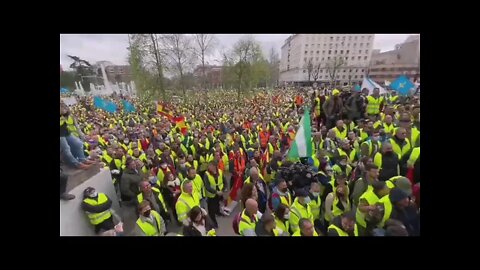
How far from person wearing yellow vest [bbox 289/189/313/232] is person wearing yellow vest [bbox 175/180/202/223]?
43.8 inches

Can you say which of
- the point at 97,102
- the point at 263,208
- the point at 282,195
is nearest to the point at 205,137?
the point at 263,208

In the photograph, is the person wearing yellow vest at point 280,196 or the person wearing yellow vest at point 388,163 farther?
the person wearing yellow vest at point 388,163

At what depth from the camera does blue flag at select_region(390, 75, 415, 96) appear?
791cm

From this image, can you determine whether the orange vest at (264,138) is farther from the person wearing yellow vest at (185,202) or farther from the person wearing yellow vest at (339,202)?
the person wearing yellow vest at (185,202)

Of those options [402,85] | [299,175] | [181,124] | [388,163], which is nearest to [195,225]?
[299,175]

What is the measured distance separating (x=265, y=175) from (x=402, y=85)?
539 centimetres

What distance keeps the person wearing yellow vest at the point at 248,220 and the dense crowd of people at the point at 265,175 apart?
0.01 meters

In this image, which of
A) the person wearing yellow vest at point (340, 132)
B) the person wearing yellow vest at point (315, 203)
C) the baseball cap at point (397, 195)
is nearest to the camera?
the baseball cap at point (397, 195)

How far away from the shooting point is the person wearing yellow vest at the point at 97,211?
3.55m

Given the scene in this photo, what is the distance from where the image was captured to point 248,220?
10.2 feet

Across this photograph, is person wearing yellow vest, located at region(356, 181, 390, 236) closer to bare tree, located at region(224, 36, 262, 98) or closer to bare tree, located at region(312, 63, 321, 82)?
bare tree, located at region(224, 36, 262, 98)

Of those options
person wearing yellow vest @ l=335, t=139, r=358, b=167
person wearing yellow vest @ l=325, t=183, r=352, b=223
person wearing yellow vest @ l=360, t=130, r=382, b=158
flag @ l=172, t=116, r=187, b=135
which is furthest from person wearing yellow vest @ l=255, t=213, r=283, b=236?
flag @ l=172, t=116, r=187, b=135

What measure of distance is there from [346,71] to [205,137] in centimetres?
825

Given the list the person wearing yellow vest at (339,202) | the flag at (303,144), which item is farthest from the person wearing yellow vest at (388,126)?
the person wearing yellow vest at (339,202)
